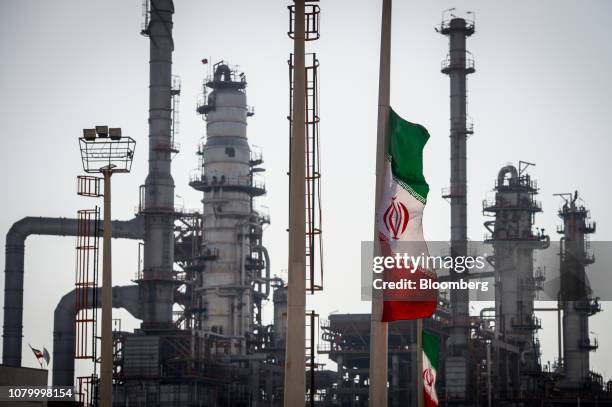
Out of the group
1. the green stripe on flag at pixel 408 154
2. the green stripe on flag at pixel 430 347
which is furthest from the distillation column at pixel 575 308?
the green stripe on flag at pixel 408 154

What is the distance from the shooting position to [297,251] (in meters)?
16.6

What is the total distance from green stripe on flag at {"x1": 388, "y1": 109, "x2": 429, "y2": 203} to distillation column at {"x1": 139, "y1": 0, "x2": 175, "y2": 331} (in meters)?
60.3

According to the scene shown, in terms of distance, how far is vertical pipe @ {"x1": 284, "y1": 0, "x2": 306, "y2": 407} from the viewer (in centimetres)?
1652

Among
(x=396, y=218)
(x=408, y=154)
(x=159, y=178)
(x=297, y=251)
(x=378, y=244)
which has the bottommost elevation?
(x=297, y=251)

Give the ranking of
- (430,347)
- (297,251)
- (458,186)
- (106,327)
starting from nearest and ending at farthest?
(297,251)
(106,327)
(430,347)
(458,186)

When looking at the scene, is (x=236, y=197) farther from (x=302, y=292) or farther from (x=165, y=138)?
(x=302, y=292)

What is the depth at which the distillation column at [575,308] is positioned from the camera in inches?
3543

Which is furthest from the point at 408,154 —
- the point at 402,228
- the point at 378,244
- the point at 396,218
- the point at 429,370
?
the point at 429,370

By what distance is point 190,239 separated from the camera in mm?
88062

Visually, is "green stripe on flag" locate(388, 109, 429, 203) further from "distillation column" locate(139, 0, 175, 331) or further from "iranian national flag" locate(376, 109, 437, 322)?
"distillation column" locate(139, 0, 175, 331)

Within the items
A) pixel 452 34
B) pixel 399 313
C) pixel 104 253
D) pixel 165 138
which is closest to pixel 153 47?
pixel 165 138

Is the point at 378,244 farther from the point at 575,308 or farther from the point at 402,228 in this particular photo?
the point at 575,308

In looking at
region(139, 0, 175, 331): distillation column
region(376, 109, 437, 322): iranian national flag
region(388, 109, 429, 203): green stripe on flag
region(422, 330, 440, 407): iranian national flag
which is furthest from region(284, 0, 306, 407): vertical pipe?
region(139, 0, 175, 331): distillation column

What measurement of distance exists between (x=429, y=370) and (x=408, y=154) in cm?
1124
